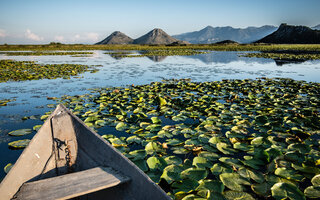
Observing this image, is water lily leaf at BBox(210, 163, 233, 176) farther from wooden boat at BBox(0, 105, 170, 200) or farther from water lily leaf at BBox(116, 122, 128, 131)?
water lily leaf at BBox(116, 122, 128, 131)

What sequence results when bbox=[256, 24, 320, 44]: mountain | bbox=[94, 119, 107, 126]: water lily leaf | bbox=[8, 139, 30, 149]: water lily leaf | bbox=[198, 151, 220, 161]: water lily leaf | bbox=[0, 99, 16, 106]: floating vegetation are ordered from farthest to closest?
bbox=[256, 24, 320, 44]: mountain
bbox=[0, 99, 16, 106]: floating vegetation
bbox=[94, 119, 107, 126]: water lily leaf
bbox=[8, 139, 30, 149]: water lily leaf
bbox=[198, 151, 220, 161]: water lily leaf

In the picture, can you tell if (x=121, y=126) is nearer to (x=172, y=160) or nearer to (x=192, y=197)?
(x=172, y=160)

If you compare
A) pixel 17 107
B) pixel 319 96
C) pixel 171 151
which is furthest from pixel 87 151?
pixel 319 96

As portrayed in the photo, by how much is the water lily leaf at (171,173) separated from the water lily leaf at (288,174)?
118 centimetres

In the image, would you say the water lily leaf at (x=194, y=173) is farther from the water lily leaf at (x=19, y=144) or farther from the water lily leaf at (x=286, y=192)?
the water lily leaf at (x=19, y=144)

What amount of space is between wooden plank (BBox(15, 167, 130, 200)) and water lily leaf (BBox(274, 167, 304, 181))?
71.4 inches

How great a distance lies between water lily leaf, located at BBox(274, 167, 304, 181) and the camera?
2.14m

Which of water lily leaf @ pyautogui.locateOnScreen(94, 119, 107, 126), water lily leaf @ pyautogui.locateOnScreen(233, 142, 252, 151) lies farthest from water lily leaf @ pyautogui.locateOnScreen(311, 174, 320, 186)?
water lily leaf @ pyautogui.locateOnScreen(94, 119, 107, 126)

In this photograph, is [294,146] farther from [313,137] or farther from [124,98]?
[124,98]

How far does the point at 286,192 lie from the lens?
6.25 feet

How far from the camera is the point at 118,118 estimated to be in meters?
4.02

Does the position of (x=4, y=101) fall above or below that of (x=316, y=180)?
above

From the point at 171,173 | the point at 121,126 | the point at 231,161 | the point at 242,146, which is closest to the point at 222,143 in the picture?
the point at 242,146

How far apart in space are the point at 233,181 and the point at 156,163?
956 millimetres
